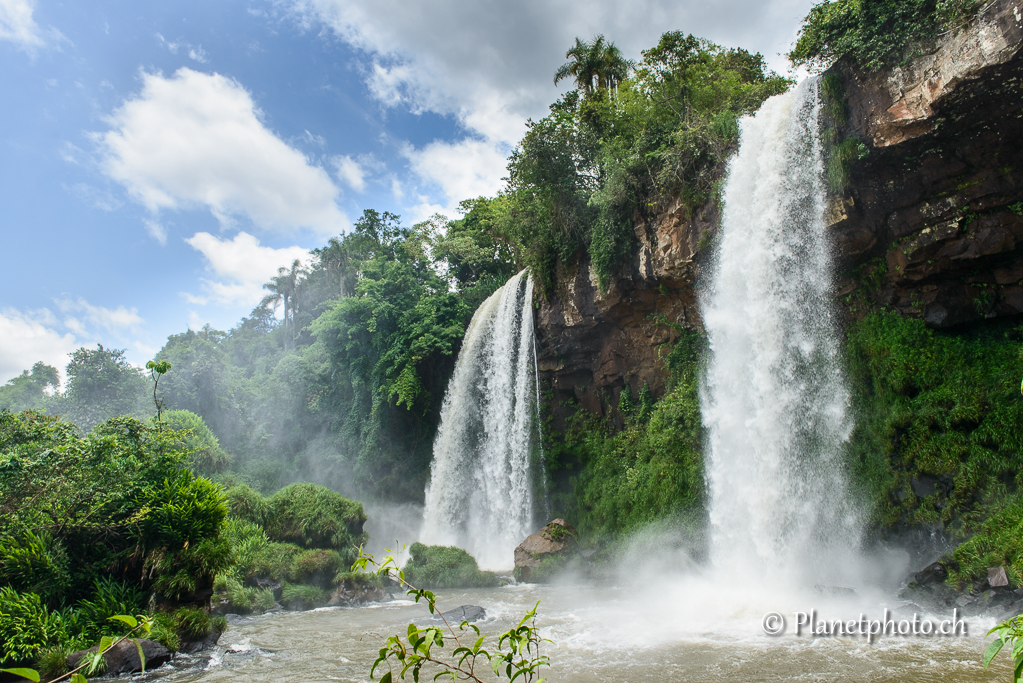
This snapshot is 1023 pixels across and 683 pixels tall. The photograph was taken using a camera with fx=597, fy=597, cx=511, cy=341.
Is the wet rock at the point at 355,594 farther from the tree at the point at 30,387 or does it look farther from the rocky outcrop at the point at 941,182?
the tree at the point at 30,387

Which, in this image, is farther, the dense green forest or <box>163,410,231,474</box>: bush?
<box>163,410,231,474</box>: bush

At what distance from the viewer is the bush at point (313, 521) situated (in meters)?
15.5

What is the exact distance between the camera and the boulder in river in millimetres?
14758

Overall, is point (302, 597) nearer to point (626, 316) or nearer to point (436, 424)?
point (436, 424)

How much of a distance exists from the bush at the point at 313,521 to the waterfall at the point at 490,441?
3955mm

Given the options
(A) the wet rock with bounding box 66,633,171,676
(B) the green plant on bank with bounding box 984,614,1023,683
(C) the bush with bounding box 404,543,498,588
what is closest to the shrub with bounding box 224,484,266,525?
(C) the bush with bounding box 404,543,498,588

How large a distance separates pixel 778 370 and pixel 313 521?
1197 cm

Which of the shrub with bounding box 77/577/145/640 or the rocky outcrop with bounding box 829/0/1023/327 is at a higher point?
the rocky outcrop with bounding box 829/0/1023/327

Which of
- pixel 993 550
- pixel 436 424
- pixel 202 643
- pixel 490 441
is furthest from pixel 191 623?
pixel 436 424

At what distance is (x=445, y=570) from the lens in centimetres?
1493

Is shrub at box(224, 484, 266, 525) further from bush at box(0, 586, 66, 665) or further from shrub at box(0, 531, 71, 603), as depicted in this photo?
bush at box(0, 586, 66, 665)

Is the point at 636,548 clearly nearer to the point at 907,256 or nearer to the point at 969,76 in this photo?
the point at 907,256

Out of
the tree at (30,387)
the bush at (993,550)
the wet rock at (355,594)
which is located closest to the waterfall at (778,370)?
the bush at (993,550)

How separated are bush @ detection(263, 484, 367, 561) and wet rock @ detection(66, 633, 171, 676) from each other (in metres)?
7.13
